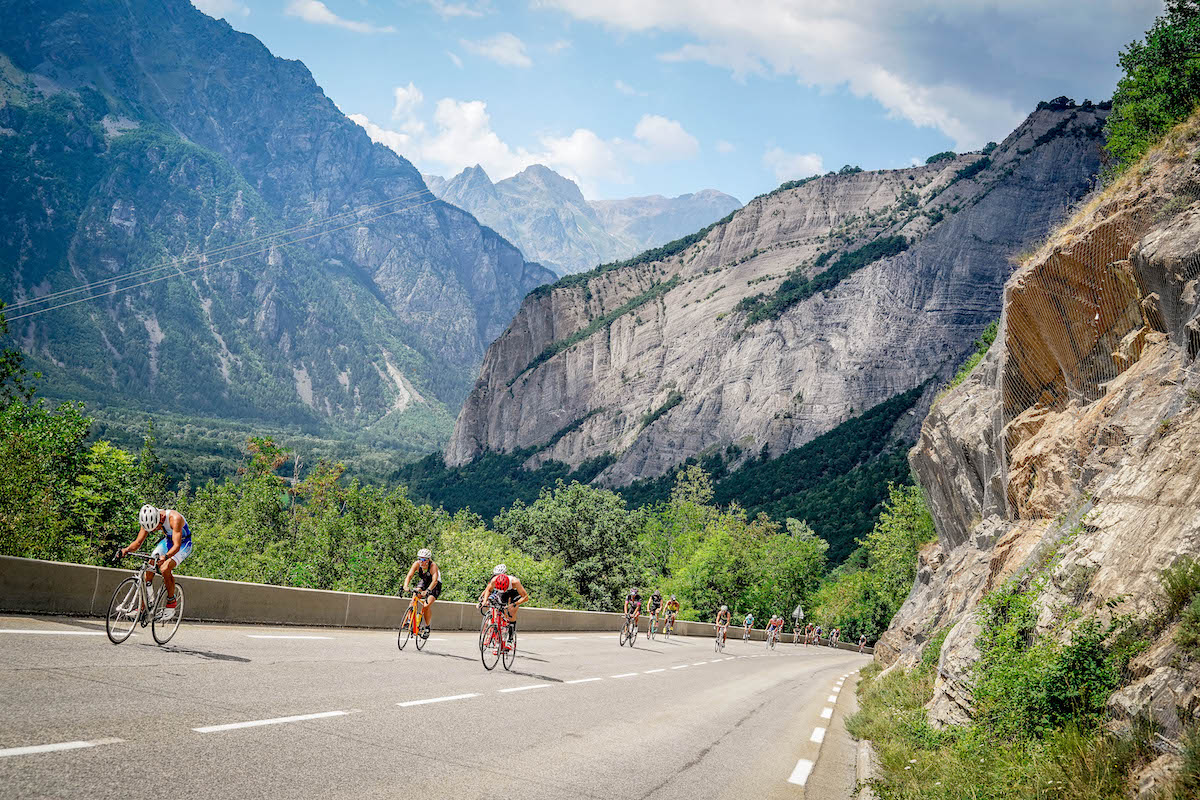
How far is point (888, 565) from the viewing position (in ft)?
199

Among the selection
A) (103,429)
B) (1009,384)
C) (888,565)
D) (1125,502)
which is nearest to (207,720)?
(1125,502)

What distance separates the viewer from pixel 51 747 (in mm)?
5348

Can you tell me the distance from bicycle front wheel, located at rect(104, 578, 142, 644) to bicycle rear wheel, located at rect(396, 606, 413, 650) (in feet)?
18.5

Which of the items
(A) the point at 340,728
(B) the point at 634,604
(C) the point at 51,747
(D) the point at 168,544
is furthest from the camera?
(B) the point at 634,604

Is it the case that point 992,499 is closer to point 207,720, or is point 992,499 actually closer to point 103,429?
point 207,720

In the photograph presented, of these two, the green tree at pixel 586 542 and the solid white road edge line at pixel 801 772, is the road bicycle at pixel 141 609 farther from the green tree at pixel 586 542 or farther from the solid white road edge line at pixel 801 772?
the green tree at pixel 586 542

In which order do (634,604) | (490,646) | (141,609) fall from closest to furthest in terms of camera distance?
(141,609)
(490,646)
(634,604)

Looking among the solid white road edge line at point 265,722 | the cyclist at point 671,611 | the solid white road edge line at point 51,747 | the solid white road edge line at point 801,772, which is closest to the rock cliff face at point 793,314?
the cyclist at point 671,611

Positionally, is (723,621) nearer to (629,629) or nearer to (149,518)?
(629,629)

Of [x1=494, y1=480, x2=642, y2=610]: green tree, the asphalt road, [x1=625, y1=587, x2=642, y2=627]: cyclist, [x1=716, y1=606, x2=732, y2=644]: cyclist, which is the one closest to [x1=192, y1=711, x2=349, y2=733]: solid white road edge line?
the asphalt road

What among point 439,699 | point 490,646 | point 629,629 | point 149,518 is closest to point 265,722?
point 439,699

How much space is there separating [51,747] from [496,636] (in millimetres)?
9603

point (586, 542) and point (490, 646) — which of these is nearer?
point (490, 646)

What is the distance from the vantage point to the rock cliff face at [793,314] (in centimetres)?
12100
